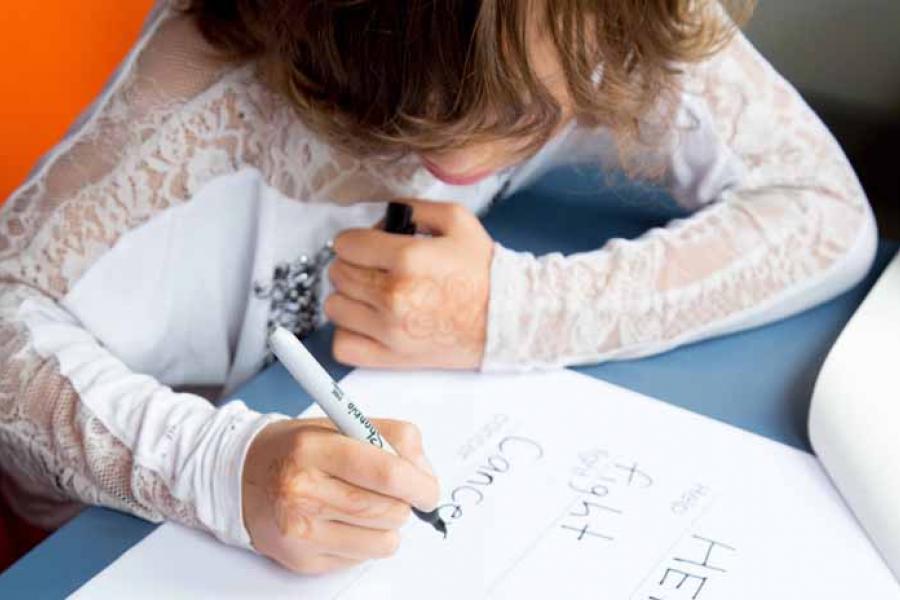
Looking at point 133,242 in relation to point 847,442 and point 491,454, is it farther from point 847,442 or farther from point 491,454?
point 847,442

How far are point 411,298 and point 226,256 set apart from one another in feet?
0.55

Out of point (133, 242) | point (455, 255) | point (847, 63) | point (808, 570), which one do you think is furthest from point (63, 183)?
point (847, 63)

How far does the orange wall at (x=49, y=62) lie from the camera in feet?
3.55

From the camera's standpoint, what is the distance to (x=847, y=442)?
66 centimetres

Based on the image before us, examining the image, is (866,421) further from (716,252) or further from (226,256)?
(226,256)

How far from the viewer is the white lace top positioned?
0.69 metres

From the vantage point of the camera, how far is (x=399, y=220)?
77 centimetres

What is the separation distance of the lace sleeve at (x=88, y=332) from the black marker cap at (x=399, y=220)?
0.39 feet

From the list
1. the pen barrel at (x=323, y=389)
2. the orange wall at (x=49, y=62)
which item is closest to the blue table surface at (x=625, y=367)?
the pen barrel at (x=323, y=389)

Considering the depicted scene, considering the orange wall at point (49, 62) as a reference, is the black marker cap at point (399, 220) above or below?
below

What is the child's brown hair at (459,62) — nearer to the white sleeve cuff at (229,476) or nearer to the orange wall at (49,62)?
the white sleeve cuff at (229,476)

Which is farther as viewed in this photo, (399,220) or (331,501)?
(399,220)

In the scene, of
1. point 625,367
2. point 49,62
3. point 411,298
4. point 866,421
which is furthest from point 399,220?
point 49,62

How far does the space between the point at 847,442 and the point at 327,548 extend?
30cm
